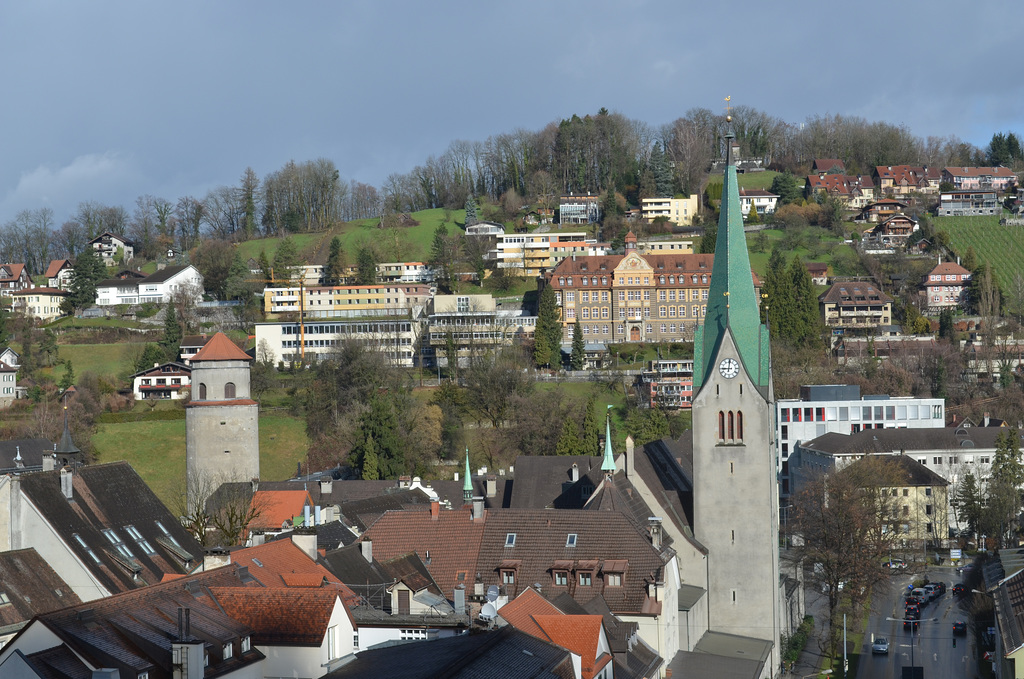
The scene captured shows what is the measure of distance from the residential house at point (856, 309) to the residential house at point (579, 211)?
43409mm

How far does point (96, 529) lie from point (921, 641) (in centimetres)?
3416

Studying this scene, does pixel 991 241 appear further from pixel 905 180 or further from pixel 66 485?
pixel 66 485

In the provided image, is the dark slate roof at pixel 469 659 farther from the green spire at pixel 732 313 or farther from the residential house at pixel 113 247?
the residential house at pixel 113 247

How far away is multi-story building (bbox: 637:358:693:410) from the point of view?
10538cm

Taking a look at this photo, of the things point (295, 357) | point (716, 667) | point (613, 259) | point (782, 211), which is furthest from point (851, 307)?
point (716, 667)

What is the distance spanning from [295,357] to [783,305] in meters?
44.8

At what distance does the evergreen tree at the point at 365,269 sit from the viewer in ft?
465

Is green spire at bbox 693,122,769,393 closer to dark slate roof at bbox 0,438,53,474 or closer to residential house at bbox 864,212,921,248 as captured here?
dark slate roof at bbox 0,438,53,474

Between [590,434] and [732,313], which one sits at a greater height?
[732,313]

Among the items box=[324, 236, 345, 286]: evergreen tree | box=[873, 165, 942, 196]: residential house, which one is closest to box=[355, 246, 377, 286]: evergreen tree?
box=[324, 236, 345, 286]: evergreen tree

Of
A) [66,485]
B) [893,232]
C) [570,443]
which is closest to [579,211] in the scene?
[893,232]

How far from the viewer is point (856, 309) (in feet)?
420

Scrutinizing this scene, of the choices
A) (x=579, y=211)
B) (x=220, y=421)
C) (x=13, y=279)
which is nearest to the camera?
(x=220, y=421)

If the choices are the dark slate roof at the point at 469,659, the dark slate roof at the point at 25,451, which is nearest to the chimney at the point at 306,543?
the dark slate roof at the point at 469,659
